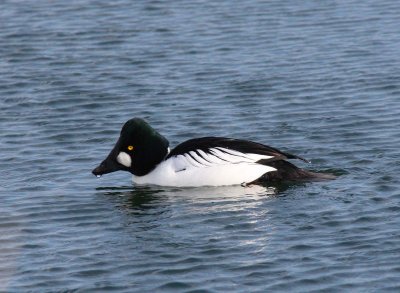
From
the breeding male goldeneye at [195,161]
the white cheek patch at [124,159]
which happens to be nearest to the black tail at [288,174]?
the breeding male goldeneye at [195,161]

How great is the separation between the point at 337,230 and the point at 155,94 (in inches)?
282

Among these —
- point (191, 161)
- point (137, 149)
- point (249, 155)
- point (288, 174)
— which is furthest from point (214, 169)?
point (137, 149)

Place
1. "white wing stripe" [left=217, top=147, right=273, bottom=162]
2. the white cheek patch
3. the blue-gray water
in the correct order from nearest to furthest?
the blue-gray water → "white wing stripe" [left=217, top=147, right=273, bottom=162] → the white cheek patch

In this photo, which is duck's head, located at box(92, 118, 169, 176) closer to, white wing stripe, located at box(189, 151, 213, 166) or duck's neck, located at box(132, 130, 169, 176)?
duck's neck, located at box(132, 130, 169, 176)

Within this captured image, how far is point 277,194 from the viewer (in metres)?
15.5

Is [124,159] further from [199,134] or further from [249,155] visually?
[199,134]

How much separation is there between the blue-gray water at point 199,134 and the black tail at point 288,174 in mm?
143

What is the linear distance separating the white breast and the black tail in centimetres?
6

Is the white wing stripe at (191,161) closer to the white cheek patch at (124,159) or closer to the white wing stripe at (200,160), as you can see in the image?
the white wing stripe at (200,160)

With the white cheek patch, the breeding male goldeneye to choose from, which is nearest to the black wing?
the breeding male goldeneye

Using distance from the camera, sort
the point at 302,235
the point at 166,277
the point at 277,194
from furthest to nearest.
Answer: the point at 277,194 < the point at 302,235 < the point at 166,277

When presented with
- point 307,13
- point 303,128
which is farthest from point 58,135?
point 307,13

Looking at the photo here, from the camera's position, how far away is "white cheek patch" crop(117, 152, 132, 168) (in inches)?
651

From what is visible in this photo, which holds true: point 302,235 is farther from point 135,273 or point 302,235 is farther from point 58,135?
point 58,135
